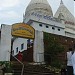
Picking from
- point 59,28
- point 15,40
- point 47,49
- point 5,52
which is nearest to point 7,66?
point 5,52

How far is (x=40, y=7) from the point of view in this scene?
62.4 metres

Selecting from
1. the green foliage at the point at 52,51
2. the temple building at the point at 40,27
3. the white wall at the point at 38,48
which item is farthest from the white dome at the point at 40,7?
the green foliage at the point at 52,51

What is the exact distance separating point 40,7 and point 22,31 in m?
35.4

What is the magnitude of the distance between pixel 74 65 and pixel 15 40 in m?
44.3

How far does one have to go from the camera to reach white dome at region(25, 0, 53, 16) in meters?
61.4

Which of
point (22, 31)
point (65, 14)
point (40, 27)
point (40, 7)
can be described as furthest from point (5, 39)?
point (65, 14)

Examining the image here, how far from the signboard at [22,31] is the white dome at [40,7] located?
32.9 meters

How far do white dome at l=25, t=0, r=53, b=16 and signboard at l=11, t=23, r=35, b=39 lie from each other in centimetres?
3289

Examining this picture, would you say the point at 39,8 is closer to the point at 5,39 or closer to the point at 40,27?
the point at 40,27

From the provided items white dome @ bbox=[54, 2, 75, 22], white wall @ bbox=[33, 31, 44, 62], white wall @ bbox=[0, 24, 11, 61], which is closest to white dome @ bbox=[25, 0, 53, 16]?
white dome @ bbox=[54, 2, 75, 22]

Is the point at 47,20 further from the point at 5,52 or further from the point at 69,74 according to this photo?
the point at 69,74

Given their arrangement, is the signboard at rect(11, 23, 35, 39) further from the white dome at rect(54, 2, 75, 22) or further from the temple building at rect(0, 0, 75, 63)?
the white dome at rect(54, 2, 75, 22)

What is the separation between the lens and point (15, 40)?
171ft

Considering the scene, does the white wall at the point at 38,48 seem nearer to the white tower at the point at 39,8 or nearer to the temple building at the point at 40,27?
the temple building at the point at 40,27
